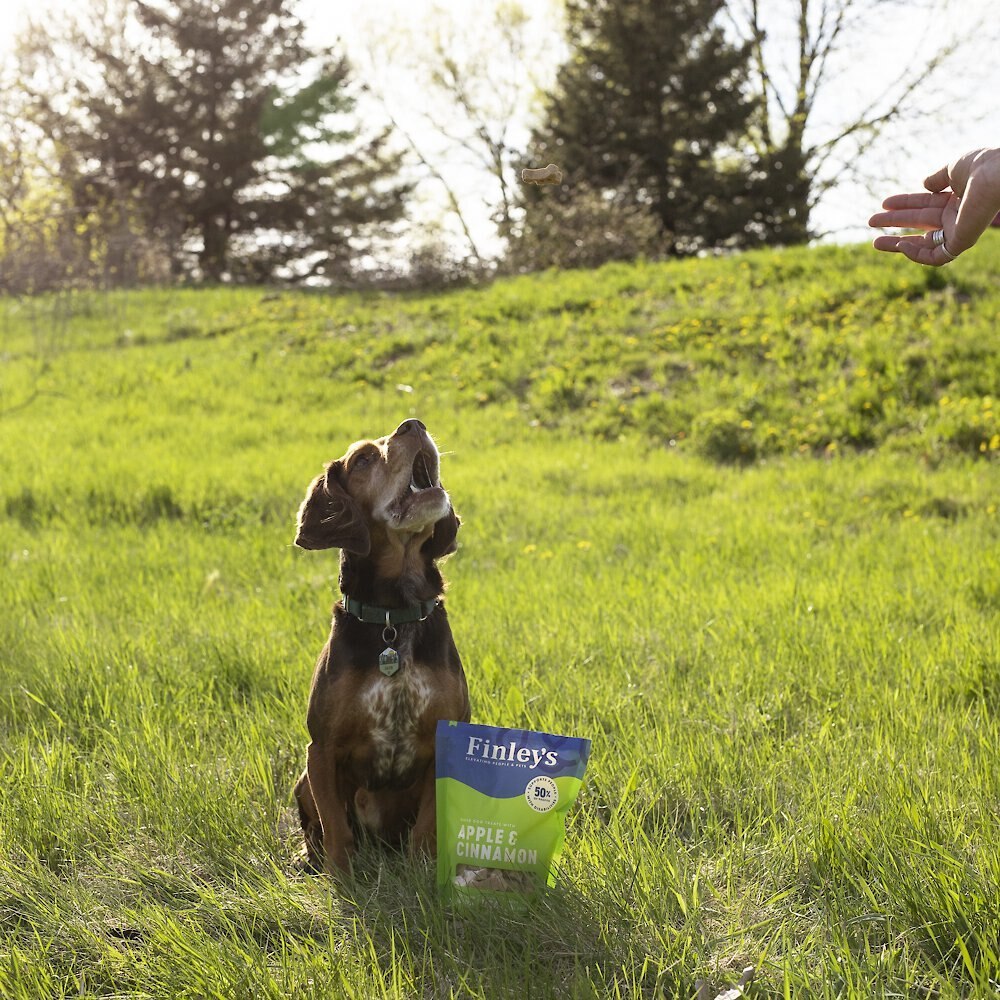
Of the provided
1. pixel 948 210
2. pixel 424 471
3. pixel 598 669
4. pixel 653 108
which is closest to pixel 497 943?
pixel 424 471

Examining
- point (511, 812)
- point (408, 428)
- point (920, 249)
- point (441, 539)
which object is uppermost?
point (920, 249)

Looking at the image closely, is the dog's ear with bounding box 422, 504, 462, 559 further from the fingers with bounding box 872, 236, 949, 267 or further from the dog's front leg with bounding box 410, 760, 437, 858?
the fingers with bounding box 872, 236, 949, 267

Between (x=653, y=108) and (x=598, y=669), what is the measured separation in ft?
65.8

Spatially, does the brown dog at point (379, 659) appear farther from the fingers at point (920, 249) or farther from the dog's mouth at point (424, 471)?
the fingers at point (920, 249)

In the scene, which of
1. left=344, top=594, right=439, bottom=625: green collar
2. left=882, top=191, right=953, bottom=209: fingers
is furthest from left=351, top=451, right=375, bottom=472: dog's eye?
left=882, top=191, right=953, bottom=209: fingers

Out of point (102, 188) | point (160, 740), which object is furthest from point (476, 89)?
point (160, 740)

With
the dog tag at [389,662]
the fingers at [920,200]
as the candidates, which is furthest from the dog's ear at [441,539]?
the fingers at [920,200]

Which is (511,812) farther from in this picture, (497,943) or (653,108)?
(653,108)

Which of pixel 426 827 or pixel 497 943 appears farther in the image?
pixel 426 827

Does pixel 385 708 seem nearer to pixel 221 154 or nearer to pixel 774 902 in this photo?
pixel 774 902

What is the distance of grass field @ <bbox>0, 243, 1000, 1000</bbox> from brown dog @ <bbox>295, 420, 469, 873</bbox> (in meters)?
0.18

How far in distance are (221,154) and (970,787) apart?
28.1 meters

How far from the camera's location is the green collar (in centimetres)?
306

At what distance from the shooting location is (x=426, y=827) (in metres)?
3.01
